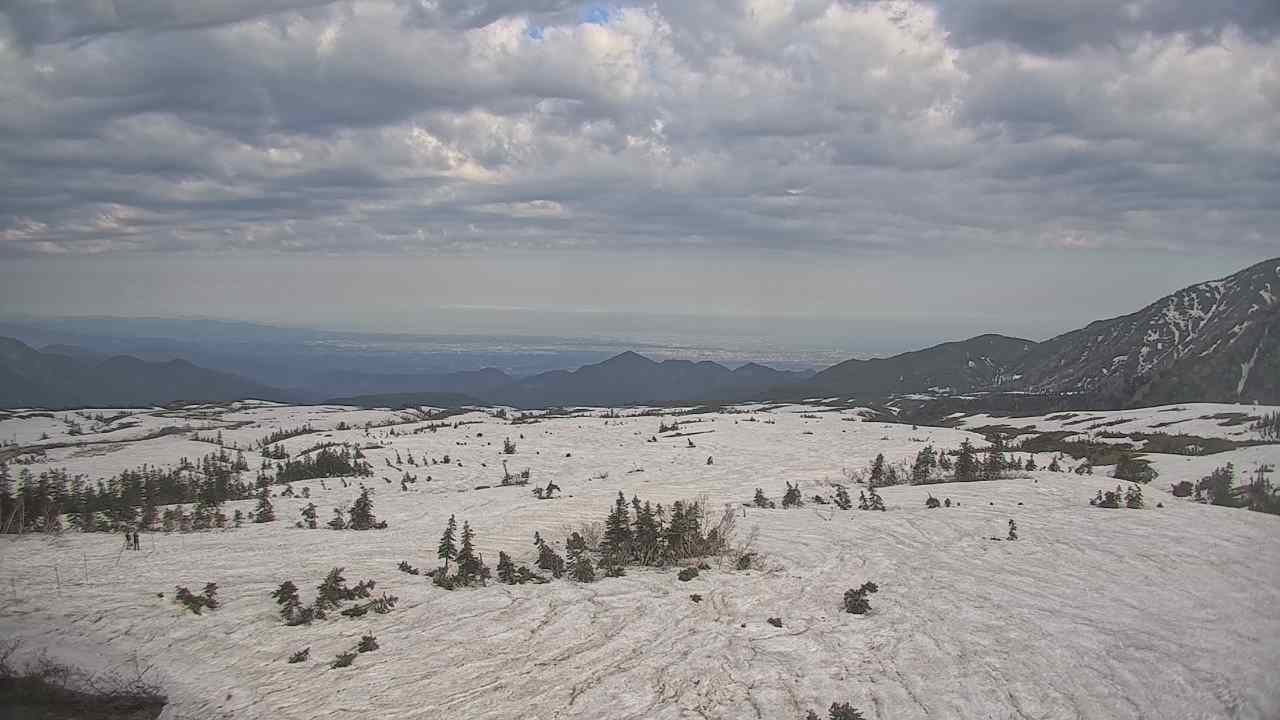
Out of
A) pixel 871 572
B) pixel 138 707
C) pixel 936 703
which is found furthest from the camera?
pixel 871 572

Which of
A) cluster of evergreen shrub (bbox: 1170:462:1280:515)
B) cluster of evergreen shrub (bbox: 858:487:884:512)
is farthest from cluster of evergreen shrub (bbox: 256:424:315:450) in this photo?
cluster of evergreen shrub (bbox: 1170:462:1280:515)

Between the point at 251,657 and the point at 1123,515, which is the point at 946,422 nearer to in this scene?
the point at 1123,515

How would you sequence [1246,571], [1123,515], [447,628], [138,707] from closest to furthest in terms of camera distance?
[138,707] → [447,628] → [1246,571] → [1123,515]

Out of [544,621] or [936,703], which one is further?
[544,621]

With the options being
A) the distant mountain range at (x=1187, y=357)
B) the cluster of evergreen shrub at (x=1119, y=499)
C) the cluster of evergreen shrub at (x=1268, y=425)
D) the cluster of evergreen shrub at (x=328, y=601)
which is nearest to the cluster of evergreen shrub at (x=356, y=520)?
the cluster of evergreen shrub at (x=328, y=601)

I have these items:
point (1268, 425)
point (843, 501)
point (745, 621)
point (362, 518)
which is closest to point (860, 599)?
point (745, 621)

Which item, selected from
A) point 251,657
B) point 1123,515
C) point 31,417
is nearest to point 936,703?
point 251,657

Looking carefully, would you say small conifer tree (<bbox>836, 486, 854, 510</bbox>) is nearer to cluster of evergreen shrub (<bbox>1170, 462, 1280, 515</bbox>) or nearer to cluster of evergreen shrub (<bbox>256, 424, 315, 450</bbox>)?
cluster of evergreen shrub (<bbox>1170, 462, 1280, 515</bbox>)
